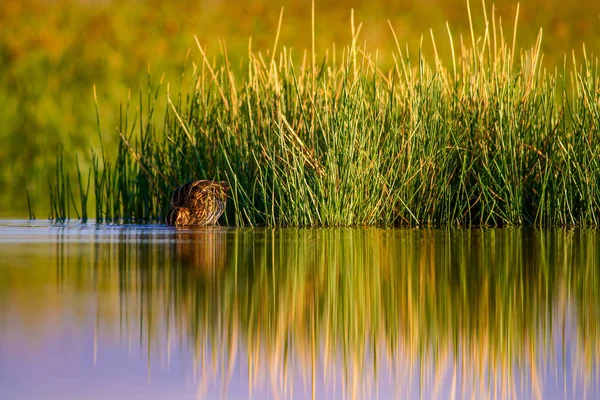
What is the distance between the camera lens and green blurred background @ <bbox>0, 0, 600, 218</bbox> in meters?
16.8

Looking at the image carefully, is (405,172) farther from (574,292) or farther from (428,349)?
(428,349)

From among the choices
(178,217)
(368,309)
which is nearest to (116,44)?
(178,217)

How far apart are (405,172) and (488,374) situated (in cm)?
573

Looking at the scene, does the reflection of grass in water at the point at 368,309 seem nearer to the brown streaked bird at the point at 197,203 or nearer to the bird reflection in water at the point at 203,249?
the bird reflection in water at the point at 203,249

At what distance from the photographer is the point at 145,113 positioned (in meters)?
17.1

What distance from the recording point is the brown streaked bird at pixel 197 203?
27.2ft

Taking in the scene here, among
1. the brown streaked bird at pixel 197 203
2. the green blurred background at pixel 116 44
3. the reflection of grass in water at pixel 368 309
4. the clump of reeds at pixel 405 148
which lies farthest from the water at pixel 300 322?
the green blurred background at pixel 116 44

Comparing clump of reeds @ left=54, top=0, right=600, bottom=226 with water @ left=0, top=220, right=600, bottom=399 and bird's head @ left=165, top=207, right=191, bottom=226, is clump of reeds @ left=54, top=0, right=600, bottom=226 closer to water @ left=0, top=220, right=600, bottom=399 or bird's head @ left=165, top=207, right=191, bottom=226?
bird's head @ left=165, top=207, right=191, bottom=226

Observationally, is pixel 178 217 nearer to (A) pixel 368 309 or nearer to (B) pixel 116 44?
(A) pixel 368 309

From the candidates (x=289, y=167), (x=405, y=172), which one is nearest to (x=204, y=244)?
(x=289, y=167)

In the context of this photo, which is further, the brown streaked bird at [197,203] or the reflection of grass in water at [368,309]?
the brown streaked bird at [197,203]

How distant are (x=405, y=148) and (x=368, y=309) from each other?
4848 mm

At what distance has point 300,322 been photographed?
12.2ft

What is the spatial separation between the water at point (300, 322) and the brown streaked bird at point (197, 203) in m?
1.73
